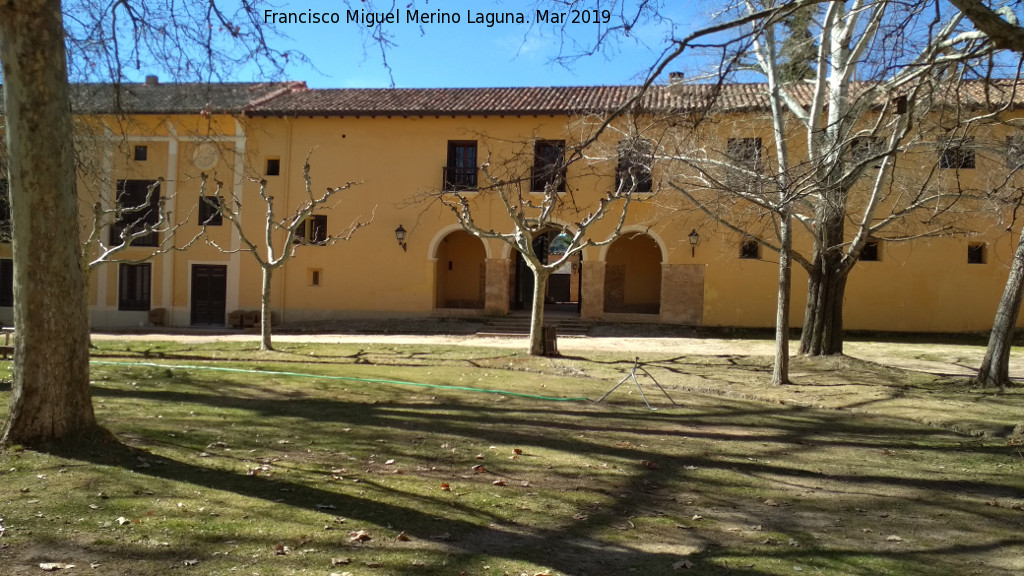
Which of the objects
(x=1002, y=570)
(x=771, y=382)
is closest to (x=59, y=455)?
(x=1002, y=570)

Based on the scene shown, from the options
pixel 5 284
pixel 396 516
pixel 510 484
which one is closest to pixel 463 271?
pixel 5 284

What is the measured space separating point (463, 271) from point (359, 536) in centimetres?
2193

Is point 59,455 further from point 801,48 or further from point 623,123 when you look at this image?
point 623,123

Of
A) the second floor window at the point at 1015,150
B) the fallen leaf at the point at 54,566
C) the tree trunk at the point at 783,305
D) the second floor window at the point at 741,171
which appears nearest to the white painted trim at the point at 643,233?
the second floor window at the point at 741,171

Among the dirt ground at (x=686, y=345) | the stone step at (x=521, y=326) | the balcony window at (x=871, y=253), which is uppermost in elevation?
the balcony window at (x=871, y=253)

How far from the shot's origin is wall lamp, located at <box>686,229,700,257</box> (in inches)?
834

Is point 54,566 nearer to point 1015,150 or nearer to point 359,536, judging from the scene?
point 359,536

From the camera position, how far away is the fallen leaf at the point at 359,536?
169 inches

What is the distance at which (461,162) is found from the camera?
23.6 m

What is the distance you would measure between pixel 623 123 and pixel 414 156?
9.18m

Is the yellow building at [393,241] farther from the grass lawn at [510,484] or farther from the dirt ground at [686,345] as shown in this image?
the grass lawn at [510,484]

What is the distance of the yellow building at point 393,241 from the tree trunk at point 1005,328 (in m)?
9.75

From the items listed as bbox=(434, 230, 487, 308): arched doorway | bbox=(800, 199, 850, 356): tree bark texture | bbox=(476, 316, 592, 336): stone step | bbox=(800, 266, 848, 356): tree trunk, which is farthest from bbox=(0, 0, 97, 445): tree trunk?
bbox=(434, 230, 487, 308): arched doorway

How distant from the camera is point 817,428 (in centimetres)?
906
